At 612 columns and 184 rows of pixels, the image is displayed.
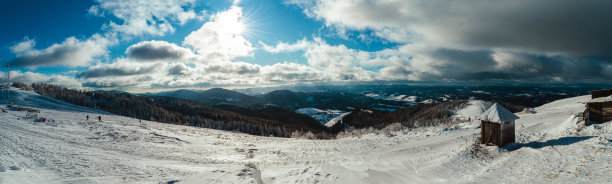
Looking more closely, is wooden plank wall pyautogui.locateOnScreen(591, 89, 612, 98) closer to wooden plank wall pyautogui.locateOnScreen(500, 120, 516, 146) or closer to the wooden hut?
the wooden hut

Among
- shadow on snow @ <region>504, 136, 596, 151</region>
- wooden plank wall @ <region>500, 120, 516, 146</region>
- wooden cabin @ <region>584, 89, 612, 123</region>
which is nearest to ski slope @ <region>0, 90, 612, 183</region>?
shadow on snow @ <region>504, 136, 596, 151</region>

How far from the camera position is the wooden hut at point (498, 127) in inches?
614

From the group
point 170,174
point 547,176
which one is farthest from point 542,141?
point 170,174

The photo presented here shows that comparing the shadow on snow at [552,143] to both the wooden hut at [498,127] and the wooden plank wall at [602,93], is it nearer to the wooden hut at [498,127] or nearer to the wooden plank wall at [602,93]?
the wooden hut at [498,127]

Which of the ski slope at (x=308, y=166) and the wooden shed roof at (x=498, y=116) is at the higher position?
the wooden shed roof at (x=498, y=116)

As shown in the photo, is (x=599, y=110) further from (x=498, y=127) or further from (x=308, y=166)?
(x=308, y=166)

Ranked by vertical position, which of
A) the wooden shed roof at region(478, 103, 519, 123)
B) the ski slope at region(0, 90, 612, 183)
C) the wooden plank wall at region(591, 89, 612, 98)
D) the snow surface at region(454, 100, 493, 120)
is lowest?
the snow surface at region(454, 100, 493, 120)

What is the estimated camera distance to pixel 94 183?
8.79 m

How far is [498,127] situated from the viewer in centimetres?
1568

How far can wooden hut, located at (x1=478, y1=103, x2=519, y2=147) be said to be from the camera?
15.6 metres

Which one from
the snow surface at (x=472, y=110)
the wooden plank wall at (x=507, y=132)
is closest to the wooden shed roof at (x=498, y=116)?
the wooden plank wall at (x=507, y=132)

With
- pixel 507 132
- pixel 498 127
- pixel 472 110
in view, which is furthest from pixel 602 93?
pixel 472 110

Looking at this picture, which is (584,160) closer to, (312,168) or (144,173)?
(312,168)

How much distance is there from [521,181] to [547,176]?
1078 mm
